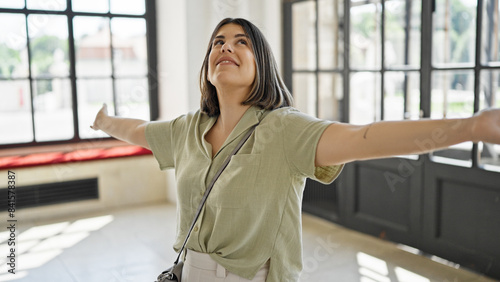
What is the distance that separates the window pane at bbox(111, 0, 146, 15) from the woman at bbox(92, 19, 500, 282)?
387cm

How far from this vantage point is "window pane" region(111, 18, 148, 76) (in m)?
5.00

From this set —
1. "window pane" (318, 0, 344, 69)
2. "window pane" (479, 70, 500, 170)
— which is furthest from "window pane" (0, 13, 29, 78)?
"window pane" (479, 70, 500, 170)

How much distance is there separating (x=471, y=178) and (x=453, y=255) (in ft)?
1.72

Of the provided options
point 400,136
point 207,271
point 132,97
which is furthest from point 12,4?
point 400,136

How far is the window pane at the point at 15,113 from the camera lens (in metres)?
4.56

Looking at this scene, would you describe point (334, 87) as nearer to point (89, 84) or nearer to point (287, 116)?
point (89, 84)

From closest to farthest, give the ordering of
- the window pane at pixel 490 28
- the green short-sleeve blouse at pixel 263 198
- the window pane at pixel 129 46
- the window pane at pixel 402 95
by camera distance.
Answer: the green short-sleeve blouse at pixel 263 198 → the window pane at pixel 490 28 → the window pane at pixel 402 95 → the window pane at pixel 129 46

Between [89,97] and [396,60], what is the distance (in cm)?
290

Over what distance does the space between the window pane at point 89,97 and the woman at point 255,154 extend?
12.3ft

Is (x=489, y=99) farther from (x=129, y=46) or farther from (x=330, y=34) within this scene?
(x=129, y=46)

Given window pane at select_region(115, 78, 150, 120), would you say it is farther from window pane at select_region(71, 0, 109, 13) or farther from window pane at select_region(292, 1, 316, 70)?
window pane at select_region(292, 1, 316, 70)

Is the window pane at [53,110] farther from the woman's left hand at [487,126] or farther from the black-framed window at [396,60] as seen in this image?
the woman's left hand at [487,126]

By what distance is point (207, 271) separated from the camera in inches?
48.2

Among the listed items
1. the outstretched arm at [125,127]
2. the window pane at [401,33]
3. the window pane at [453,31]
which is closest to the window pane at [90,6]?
the window pane at [401,33]
